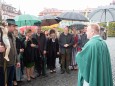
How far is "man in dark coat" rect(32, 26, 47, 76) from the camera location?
32.4 ft

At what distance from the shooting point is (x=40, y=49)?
1002 cm

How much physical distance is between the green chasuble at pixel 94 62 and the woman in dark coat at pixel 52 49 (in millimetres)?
5593

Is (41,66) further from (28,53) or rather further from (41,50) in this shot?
(28,53)

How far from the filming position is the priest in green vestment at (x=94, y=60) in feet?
16.8

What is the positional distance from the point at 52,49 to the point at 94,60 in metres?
5.90

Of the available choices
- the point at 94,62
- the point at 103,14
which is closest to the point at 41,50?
the point at 103,14

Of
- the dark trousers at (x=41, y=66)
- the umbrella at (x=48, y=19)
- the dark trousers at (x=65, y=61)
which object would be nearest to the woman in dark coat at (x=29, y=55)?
the dark trousers at (x=41, y=66)

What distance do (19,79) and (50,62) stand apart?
2.40m

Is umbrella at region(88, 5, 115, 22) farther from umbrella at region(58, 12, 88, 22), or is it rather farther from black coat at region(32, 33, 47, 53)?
black coat at region(32, 33, 47, 53)

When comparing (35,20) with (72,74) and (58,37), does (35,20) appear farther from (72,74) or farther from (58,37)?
(72,74)

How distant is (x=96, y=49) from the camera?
5.12 meters

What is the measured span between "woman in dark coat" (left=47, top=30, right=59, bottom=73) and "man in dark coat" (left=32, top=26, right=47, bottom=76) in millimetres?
677

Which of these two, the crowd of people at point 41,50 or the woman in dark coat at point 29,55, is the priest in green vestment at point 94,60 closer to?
the crowd of people at point 41,50

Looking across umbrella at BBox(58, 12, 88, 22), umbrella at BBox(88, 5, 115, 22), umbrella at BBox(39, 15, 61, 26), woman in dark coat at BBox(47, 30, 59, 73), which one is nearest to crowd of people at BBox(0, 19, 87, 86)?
woman in dark coat at BBox(47, 30, 59, 73)
